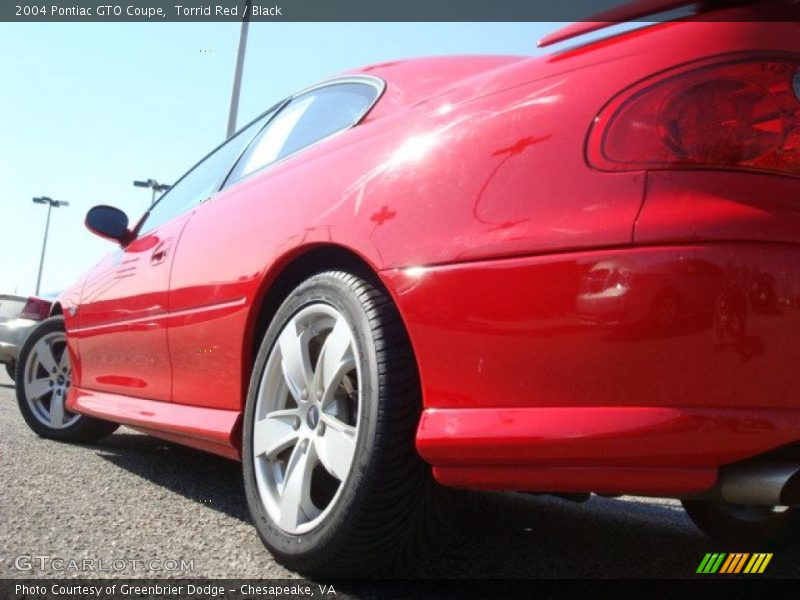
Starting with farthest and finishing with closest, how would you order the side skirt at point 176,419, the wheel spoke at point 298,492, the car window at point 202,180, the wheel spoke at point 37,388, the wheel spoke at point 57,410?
the wheel spoke at point 37,388 < the wheel spoke at point 57,410 < the car window at point 202,180 < the side skirt at point 176,419 < the wheel spoke at point 298,492

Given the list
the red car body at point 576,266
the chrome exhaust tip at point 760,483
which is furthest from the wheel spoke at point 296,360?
the chrome exhaust tip at point 760,483

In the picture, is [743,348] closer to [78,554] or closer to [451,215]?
[451,215]

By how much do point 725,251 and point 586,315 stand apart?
0.92ft

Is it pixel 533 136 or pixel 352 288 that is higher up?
pixel 533 136

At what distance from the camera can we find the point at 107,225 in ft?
13.0

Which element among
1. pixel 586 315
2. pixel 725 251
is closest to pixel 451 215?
pixel 586 315

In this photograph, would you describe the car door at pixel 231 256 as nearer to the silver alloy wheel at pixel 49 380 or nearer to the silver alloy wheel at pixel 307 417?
the silver alloy wheel at pixel 307 417

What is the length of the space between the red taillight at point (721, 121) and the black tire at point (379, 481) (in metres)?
0.65

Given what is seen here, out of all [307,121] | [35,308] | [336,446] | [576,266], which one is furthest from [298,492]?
[35,308]

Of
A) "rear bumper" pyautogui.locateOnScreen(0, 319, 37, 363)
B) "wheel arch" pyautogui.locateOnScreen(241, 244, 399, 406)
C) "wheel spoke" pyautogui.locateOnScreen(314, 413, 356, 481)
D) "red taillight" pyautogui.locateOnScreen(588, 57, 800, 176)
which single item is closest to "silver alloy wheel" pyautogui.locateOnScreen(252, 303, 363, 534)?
"wheel spoke" pyautogui.locateOnScreen(314, 413, 356, 481)

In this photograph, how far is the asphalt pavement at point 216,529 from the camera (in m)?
1.99

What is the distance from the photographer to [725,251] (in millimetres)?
1411

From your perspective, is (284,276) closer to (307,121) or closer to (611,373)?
(307,121)

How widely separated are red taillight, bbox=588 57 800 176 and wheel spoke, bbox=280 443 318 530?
42.0 inches
